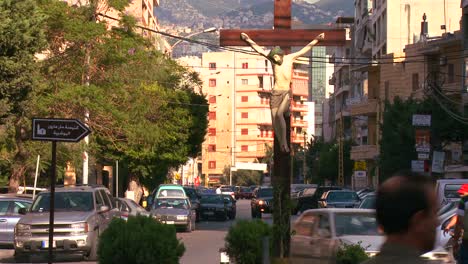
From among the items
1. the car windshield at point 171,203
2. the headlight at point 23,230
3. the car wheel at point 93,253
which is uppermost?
the car windshield at point 171,203

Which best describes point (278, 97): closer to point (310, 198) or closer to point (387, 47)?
point (310, 198)

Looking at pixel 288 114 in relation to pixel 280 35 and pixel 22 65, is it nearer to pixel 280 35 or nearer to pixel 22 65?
pixel 280 35

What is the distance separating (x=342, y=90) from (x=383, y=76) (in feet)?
97.0

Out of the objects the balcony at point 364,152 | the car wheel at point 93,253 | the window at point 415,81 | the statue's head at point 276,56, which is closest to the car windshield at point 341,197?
the car wheel at point 93,253

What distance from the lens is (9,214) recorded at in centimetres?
2948

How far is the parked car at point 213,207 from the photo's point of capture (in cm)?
5253

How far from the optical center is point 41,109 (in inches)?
1535

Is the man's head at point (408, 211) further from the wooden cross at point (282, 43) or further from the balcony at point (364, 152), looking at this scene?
the balcony at point (364, 152)

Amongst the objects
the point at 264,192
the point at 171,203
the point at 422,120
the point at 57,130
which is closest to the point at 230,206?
the point at 264,192

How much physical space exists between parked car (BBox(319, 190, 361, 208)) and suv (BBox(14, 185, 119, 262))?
19769 millimetres

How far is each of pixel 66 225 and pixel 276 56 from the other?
973 centimetres

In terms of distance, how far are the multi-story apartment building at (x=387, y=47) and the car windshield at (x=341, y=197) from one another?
26348mm

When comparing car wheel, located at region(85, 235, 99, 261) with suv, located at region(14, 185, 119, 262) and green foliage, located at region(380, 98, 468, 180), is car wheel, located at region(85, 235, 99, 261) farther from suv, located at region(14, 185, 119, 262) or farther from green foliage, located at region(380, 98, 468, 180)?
green foliage, located at region(380, 98, 468, 180)

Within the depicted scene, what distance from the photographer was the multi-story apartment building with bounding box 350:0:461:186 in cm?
7700
